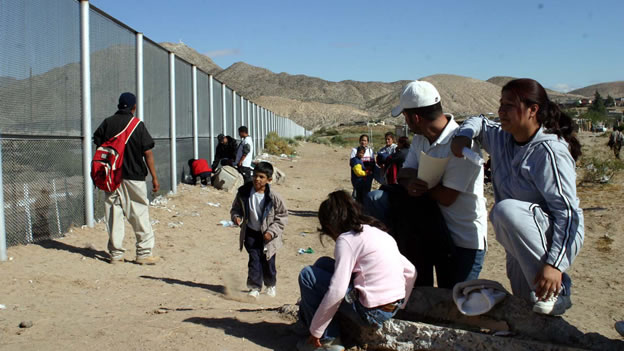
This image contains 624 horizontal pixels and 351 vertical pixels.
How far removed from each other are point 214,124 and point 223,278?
11480 millimetres

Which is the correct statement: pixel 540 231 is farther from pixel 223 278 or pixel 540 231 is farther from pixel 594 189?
pixel 594 189

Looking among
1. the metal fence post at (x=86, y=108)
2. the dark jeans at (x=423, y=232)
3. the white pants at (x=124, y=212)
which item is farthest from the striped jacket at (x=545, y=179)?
the metal fence post at (x=86, y=108)

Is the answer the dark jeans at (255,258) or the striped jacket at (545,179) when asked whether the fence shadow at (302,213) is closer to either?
the dark jeans at (255,258)

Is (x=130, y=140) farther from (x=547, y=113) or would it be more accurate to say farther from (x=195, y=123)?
(x=195, y=123)

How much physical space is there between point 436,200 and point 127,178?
13.9 feet

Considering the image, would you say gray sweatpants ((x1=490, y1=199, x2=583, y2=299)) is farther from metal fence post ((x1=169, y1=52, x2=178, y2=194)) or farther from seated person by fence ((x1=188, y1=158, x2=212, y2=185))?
seated person by fence ((x1=188, y1=158, x2=212, y2=185))

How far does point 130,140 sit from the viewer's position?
6.74 metres

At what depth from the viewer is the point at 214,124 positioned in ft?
59.2

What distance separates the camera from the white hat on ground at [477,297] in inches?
133

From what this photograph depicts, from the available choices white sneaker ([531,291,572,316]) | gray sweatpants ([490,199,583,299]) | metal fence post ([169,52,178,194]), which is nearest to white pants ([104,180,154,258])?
gray sweatpants ([490,199,583,299])

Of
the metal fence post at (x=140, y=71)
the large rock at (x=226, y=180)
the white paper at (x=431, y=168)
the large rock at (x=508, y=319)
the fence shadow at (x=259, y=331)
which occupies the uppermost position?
the metal fence post at (x=140, y=71)

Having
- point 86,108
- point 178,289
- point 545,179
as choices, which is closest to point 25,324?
point 178,289

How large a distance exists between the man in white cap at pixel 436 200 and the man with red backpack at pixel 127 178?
12.6 feet

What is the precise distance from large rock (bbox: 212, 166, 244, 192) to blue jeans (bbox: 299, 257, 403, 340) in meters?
10.3
